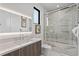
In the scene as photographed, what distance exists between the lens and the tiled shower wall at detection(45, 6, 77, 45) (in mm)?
2922

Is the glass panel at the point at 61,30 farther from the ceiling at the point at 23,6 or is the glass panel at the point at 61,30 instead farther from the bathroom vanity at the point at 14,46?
the bathroom vanity at the point at 14,46

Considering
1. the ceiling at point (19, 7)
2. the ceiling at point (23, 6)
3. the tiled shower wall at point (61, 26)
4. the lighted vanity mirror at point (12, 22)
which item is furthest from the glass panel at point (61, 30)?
the lighted vanity mirror at point (12, 22)

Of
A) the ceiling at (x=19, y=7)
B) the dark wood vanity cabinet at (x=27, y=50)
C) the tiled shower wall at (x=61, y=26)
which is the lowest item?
the dark wood vanity cabinet at (x=27, y=50)

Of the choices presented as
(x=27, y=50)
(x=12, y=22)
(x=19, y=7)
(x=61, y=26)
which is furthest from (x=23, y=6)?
(x=61, y=26)

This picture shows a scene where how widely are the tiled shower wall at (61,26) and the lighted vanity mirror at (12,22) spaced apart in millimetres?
727

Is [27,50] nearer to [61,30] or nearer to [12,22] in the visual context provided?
[12,22]

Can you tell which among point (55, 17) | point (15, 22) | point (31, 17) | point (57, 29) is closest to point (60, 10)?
point (55, 17)

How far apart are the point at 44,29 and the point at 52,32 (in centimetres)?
27

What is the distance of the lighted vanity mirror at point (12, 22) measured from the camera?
186 cm

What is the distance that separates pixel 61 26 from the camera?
121 inches

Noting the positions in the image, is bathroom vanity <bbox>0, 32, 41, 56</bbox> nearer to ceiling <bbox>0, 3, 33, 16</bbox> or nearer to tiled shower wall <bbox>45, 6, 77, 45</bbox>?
ceiling <bbox>0, 3, 33, 16</bbox>

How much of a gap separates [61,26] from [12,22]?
1520mm

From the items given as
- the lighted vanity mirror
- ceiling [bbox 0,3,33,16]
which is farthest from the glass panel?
the lighted vanity mirror

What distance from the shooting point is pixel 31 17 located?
2.70 metres
